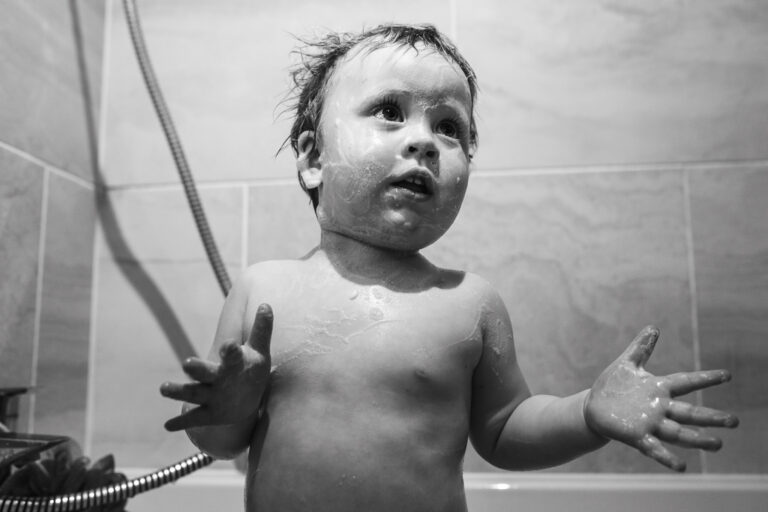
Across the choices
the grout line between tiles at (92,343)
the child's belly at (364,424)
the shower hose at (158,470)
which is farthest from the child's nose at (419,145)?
the grout line between tiles at (92,343)

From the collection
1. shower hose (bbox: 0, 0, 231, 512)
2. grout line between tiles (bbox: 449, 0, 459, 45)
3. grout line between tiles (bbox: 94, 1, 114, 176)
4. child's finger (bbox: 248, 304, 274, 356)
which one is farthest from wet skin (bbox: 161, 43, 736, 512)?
grout line between tiles (bbox: 94, 1, 114, 176)

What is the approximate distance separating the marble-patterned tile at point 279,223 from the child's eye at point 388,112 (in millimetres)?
490

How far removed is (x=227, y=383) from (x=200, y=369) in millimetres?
24

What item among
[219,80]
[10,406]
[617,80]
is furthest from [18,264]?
[617,80]

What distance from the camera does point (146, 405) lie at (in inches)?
38.8

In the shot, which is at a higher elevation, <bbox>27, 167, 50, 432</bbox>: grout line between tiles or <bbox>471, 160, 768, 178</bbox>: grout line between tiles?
<bbox>471, 160, 768, 178</bbox>: grout line between tiles

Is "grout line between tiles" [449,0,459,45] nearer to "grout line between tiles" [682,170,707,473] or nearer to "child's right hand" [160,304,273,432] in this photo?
"grout line between tiles" [682,170,707,473]

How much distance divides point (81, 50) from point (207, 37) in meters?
0.18

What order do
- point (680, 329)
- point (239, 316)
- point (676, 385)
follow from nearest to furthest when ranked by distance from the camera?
point (676, 385), point (239, 316), point (680, 329)

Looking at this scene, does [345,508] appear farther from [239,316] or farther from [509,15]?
[509,15]

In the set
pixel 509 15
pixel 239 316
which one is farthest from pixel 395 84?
pixel 509 15

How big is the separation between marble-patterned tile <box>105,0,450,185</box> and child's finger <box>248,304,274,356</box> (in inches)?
23.7

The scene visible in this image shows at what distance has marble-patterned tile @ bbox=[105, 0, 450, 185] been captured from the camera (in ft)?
3.28

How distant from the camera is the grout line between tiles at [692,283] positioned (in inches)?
34.9
